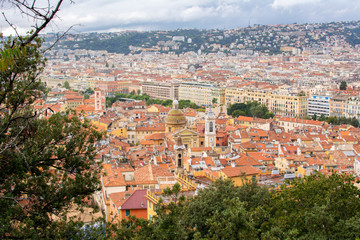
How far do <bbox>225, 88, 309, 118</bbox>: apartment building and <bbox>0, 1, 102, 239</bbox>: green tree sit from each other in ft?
182

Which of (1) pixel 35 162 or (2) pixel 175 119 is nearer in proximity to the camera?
(1) pixel 35 162

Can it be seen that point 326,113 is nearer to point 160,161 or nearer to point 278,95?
point 278,95

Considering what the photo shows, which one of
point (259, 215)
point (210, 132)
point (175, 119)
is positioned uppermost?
point (259, 215)

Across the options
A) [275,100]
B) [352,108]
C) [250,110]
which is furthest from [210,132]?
[275,100]

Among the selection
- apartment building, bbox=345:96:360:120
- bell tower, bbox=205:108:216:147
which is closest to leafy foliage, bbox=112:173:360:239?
bell tower, bbox=205:108:216:147

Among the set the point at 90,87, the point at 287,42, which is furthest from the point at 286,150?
the point at 287,42

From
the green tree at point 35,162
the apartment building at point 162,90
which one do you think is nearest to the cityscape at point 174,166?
the green tree at point 35,162

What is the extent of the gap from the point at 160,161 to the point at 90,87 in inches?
2899

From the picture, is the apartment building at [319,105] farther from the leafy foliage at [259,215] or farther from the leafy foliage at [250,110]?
the leafy foliage at [259,215]

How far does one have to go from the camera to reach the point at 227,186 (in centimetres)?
1591

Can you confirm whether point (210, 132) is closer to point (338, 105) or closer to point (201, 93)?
point (338, 105)

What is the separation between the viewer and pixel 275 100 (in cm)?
6731

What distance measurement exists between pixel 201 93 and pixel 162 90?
10542mm

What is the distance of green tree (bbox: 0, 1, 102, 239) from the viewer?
9.13 meters
